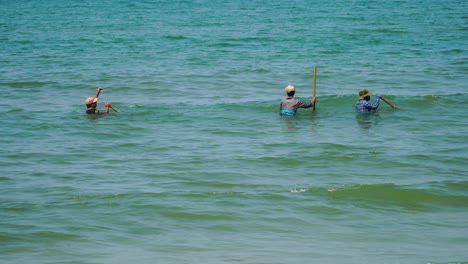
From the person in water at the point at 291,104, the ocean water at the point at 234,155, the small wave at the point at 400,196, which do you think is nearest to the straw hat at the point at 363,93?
the ocean water at the point at 234,155

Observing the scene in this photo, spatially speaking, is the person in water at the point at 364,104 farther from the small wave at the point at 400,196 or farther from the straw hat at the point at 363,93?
the small wave at the point at 400,196

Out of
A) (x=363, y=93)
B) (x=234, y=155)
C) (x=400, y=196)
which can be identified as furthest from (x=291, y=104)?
(x=400, y=196)

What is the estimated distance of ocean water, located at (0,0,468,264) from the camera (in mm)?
8367

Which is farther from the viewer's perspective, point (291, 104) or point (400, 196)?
point (291, 104)

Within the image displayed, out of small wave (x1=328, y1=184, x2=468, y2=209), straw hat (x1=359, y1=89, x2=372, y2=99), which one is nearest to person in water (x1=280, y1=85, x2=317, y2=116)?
straw hat (x1=359, y1=89, x2=372, y2=99)

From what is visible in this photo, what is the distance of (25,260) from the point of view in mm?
7727

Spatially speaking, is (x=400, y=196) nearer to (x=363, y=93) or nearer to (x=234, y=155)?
(x=234, y=155)

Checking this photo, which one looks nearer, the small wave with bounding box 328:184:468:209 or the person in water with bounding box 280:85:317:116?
the small wave with bounding box 328:184:468:209

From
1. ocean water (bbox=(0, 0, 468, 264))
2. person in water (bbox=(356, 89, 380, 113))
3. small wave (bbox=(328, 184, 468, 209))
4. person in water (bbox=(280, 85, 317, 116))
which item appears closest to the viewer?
ocean water (bbox=(0, 0, 468, 264))

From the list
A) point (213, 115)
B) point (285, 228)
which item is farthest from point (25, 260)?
point (213, 115)

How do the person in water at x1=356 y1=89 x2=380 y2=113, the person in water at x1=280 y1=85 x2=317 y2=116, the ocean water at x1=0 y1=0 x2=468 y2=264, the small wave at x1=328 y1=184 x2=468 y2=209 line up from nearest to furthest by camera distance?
the ocean water at x1=0 y1=0 x2=468 y2=264 < the small wave at x1=328 y1=184 x2=468 y2=209 < the person in water at x1=280 y1=85 x2=317 y2=116 < the person in water at x1=356 y1=89 x2=380 y2=113

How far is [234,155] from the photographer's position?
1284cm

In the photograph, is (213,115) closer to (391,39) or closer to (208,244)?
(208,244)

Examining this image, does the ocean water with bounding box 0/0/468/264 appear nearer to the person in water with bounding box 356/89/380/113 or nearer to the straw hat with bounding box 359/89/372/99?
the person in water with bounding box 356/89/380/113
